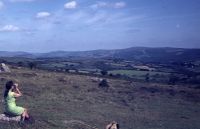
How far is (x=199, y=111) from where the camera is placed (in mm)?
43406

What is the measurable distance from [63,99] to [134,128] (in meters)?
13.4

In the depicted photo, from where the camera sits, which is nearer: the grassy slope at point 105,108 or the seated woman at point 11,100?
the seated woman at point 11,100

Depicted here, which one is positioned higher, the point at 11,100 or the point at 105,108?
the point at 11,100

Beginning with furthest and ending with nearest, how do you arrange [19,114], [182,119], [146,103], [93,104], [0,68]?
[0,68], [146,103], [93,104], [182,119], [19,114]

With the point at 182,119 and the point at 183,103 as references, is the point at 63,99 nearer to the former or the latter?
the point at 182,119

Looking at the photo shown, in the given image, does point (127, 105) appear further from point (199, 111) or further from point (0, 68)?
point (0, 68)

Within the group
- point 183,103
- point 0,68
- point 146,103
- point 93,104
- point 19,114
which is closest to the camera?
point 19,114

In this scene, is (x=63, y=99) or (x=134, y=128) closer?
(x=134, y=128)

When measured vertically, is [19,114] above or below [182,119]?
above

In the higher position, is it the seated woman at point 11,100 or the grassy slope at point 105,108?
the seated woman at point 11,100

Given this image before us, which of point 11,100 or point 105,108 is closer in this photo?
point 11,100

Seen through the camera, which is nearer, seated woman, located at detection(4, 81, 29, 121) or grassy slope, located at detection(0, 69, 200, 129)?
seated woman, located at detection(4, 81, 29, 121)

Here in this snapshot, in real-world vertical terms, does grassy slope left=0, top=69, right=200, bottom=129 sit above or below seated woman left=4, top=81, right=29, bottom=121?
below

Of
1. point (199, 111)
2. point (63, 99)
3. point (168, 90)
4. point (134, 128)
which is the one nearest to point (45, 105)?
point (63, 99)
